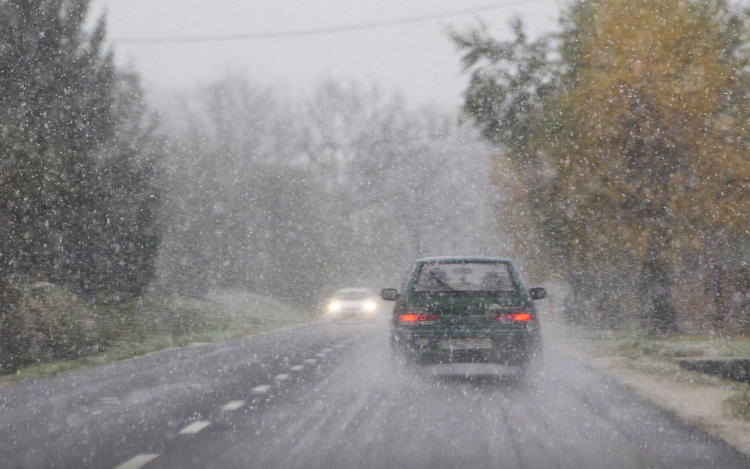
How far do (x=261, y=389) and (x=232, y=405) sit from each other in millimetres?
1351

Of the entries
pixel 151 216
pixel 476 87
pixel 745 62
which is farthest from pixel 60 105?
pixel 745 62

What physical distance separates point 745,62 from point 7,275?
16135mm

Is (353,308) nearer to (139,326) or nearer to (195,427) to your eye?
(139,326)

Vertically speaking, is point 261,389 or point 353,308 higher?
point 353,308

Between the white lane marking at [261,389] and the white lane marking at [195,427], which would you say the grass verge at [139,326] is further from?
the white lane marking at [195,427]

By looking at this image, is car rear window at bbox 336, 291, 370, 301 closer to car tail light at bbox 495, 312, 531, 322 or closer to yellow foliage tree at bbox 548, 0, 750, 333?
yellow foliage tree at bbox 548, 0, 750, 333

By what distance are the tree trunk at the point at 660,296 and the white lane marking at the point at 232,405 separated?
13.5 meters

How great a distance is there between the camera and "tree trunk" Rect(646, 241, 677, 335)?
19906 mm

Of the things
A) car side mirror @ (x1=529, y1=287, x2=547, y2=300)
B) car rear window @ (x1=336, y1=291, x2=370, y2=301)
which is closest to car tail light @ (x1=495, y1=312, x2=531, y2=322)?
car side mirror @ (x1=529, y1=287, x2=547, y2=300)

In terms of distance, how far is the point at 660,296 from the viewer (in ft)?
66.7

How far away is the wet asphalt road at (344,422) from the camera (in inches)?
230

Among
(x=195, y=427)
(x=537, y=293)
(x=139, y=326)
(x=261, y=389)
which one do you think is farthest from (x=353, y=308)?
(x=195, y=427)

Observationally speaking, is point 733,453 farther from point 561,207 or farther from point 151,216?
point 151,216

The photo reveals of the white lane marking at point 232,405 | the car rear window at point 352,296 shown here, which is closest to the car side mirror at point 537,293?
the white lane marking at point 232,405
